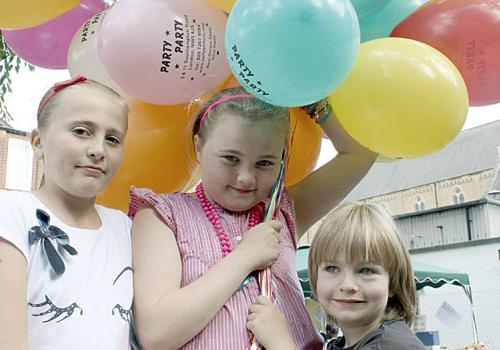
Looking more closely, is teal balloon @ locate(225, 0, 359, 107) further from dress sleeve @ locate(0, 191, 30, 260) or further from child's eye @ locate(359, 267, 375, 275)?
dress sleeve @ locate(0, 191, 30, 260)

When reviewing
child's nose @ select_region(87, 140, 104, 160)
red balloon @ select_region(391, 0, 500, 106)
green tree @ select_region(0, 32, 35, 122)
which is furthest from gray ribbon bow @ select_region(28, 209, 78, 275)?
green tree @ select_region(0, 32, 35, 122)

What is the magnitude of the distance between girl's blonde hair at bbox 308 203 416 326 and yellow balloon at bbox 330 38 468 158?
0.22 metres

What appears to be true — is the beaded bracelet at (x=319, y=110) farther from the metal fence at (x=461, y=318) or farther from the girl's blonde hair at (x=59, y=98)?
the metal fence at (x=461, y=318)

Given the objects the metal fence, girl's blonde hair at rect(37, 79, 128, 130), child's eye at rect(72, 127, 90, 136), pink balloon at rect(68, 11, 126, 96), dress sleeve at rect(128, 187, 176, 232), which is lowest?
dress sleeve at rect(128, 187, 176, 232)

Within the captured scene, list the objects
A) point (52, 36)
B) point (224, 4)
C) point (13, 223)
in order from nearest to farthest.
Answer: point (13, 223) < point (224, 4) < point (52, 36)

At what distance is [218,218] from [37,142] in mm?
474

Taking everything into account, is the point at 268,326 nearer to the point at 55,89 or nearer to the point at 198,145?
the point at 198,145

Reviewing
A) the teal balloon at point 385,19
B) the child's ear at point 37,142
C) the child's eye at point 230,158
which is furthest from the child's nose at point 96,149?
the teal balloon at point 385,19

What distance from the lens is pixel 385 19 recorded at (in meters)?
1.86

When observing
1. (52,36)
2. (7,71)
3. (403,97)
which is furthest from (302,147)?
(7,71)

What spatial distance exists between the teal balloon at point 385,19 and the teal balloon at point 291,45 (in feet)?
1.87

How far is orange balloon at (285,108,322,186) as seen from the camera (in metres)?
1.75

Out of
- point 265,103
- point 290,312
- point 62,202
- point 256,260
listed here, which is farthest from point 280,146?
point 62,202

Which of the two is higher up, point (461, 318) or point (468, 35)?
point (461, 318)
